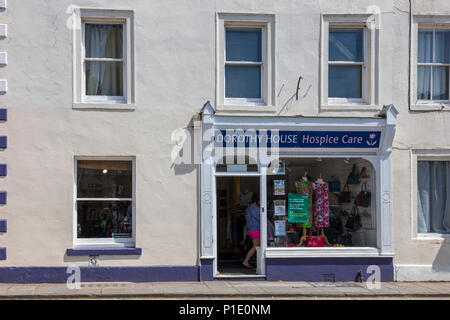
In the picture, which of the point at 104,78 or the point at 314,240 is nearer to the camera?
the point at 104,78

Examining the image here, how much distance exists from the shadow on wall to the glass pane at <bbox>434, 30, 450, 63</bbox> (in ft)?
19.9

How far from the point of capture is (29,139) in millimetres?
12477

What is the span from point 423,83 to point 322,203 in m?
3.72

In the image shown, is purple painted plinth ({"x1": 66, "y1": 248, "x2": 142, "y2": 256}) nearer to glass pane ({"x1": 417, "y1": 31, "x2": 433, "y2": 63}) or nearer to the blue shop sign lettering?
the blue shop sign lettering

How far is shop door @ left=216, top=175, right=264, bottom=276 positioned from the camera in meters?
13.7

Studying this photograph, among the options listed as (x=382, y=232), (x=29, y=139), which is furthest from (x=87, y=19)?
(x=382, y=232)

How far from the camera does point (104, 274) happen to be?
12.5 metres

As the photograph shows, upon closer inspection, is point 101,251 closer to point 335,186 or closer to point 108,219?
point 108,219

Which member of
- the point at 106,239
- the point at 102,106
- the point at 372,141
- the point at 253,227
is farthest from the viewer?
Result: the point at 253,227

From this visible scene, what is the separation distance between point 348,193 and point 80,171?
620cm

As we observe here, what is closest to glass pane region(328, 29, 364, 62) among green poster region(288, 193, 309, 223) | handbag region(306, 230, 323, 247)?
green poster region(288, 193, 309, 223)

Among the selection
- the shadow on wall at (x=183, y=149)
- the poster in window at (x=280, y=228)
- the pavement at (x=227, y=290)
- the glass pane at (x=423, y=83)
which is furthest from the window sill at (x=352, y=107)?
the pavement at (x=227, y=290)

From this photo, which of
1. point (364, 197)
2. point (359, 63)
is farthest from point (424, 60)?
point (364, 197)

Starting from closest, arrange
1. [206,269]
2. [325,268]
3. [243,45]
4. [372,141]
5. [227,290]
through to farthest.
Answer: [227,290] < [206,269] < [325,268] < [372,141] < [243,45]
